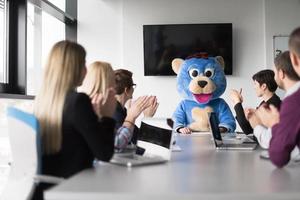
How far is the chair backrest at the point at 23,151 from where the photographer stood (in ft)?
4.17

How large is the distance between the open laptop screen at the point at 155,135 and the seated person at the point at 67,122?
308 millimetres

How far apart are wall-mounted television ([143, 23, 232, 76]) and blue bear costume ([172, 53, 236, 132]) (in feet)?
5.36

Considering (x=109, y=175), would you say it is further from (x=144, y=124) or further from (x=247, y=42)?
(x=247, y=42)

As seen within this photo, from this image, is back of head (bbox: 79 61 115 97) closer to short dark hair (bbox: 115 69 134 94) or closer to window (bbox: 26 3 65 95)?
short dark hair (bbox: 115 69 134 94)

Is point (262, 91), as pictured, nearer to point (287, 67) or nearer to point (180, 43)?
point (287, 67)

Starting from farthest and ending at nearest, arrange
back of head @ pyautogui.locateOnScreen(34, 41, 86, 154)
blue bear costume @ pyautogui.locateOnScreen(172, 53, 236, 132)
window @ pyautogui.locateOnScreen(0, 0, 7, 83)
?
window @ pyautogui.locateOnScreen(0, 0, 7, 83), blue bear costume @ pyautogui.locateOnScreen(172, 53, 236, 132), back of head @ pyautogui.locateOnScreen(34, 41, 86, 154)

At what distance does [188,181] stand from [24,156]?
528mm

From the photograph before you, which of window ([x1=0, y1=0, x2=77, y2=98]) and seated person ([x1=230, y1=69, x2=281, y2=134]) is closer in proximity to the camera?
seated person ([x1=230, y1=69, x2=281, y2=134])

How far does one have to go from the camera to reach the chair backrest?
1271 millimetres

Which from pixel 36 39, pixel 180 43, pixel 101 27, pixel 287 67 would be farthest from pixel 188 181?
pixel 101 27

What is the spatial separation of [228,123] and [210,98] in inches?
11.0

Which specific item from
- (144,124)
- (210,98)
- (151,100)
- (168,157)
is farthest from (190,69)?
(168,157)

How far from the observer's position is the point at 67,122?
1.35m

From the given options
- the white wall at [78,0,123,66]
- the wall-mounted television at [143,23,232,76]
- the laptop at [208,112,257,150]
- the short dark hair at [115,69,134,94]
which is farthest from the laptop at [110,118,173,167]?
the white wall at [78,0,123,66]
